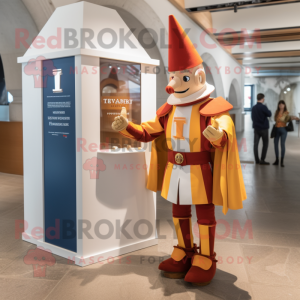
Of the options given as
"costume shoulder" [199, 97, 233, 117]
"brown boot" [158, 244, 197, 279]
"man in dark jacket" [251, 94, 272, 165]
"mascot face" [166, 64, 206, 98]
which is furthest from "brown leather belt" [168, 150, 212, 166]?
"man in dark jacket" [251, 94, 272, 165]

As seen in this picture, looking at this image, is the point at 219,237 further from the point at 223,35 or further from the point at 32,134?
the point at 223,35

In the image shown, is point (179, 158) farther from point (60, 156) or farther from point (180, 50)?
point (60, 156)

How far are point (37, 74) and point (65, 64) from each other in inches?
17.3

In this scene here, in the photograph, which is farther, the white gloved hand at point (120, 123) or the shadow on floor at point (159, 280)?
the white gloved hand at point (120, 123)

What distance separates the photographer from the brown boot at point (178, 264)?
304 cm

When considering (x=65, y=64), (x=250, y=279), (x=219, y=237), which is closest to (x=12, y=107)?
(x=65, y=64)

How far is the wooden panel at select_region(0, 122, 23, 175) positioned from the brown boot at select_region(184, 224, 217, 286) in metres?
5.13

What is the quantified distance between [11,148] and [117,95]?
474 cm

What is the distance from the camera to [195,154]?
2.93 m

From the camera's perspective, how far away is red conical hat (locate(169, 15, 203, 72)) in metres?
2.84

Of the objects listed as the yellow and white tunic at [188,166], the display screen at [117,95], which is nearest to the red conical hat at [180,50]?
the yellow and white tunic at [188,166]

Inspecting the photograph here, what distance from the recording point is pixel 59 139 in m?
3.31

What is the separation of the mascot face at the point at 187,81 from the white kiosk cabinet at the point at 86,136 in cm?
59

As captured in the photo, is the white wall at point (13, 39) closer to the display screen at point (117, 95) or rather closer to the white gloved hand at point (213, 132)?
the display screen at point (117, 95)
